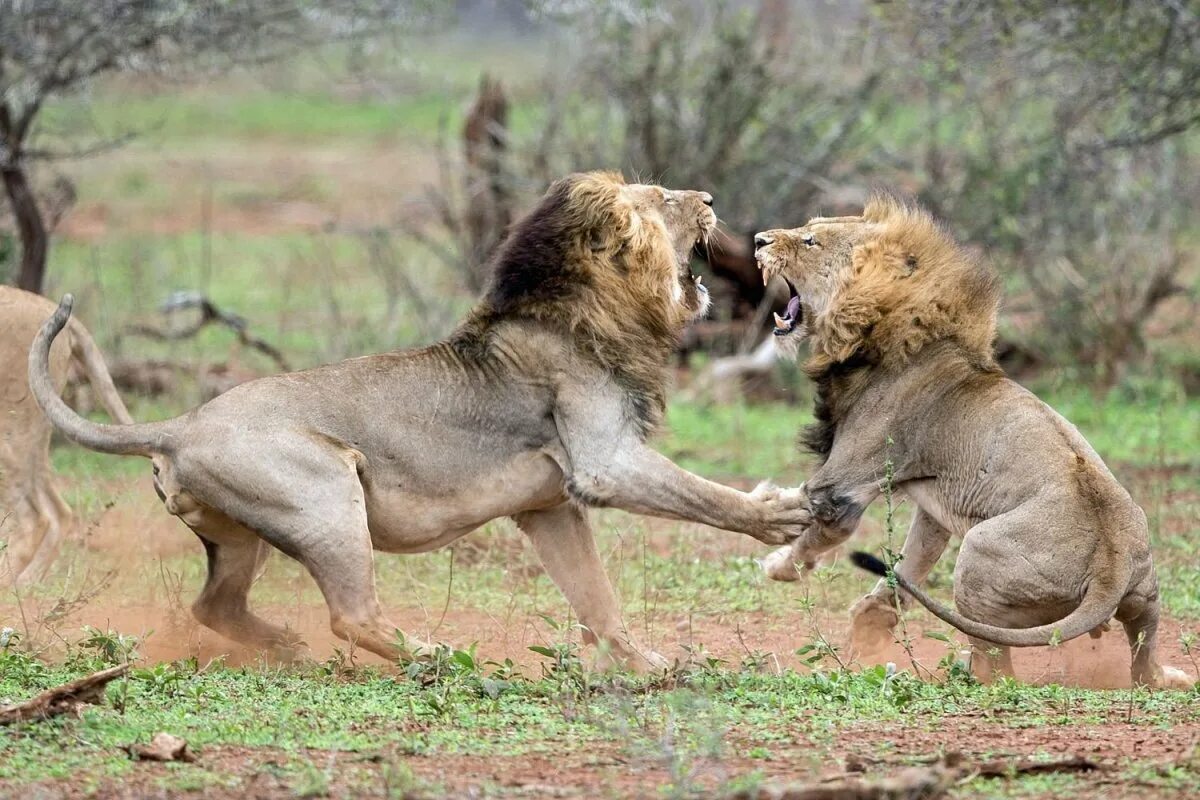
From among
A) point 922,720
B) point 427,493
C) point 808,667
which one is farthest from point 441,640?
point 922,720

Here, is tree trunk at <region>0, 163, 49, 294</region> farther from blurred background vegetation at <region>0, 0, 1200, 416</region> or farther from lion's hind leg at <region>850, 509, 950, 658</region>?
lion's hind leg at <region>850, 509, 950, 658</region>

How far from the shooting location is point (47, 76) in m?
8.08

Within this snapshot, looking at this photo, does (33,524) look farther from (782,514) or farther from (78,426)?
(782,514)

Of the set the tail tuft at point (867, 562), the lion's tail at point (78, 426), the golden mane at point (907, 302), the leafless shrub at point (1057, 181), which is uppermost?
the golden mane at point (907, 302)

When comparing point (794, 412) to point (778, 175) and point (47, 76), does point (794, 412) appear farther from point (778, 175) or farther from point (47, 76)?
point (47, 76)

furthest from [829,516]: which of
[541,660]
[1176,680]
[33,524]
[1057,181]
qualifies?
[1057,181]

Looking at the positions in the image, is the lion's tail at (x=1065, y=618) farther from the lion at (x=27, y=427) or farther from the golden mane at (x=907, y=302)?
the lion at (x=27, y=427)

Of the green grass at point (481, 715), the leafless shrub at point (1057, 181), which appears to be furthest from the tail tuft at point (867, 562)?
the leafless shrub at point (1057, 181)

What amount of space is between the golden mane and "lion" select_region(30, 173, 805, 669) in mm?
453

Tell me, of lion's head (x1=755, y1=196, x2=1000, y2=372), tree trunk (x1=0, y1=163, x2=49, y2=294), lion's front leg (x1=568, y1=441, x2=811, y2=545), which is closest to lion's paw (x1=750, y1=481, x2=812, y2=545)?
lion's front leg (x1=568, y1=441, x2=811, y2=545)

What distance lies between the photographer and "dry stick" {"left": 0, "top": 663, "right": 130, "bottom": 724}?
11.6 ft

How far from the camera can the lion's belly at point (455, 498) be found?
452 cm

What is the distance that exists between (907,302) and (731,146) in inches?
241

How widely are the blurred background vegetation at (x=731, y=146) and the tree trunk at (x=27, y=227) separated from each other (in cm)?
2
